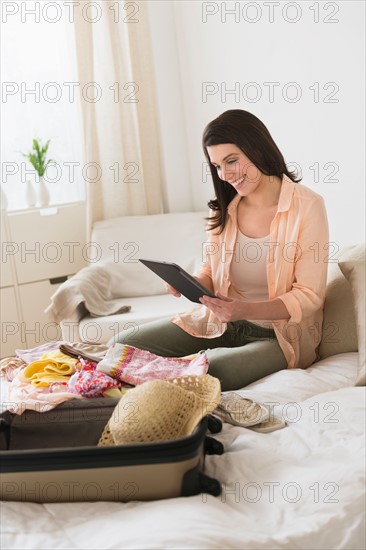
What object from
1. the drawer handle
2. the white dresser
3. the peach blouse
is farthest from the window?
the peach blouse

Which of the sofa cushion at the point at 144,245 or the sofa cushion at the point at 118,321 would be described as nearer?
the sofa cushion at the point at 118,321

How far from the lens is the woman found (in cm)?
→ 203

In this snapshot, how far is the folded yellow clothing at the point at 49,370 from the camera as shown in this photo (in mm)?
1764

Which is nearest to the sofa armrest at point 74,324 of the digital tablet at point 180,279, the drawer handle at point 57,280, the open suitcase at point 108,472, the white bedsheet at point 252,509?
the drawer handle at point 57,280

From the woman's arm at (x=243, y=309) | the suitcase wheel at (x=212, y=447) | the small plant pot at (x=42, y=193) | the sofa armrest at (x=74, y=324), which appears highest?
the small plant pot at (x=42, y=193)

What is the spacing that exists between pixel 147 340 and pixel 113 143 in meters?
1.71

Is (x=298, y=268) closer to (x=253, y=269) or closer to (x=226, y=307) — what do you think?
(x=253, y=269)

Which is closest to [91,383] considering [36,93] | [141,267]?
[141,267]

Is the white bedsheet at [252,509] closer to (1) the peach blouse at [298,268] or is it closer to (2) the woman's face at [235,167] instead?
(1) the peach blouse at [298,268]

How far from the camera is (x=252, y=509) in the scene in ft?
4.25

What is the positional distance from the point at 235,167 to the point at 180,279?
1.41ft

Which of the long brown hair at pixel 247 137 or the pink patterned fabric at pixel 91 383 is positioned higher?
the long brown hair at pixel 247 137

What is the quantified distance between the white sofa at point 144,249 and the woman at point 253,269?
2.53ft

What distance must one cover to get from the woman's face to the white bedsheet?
0.81 metres
